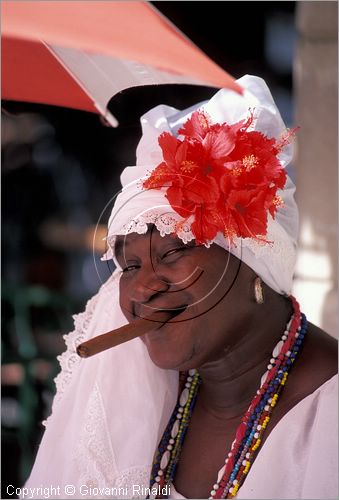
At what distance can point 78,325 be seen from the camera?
2711 millimetres

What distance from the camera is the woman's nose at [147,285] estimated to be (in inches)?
86.1

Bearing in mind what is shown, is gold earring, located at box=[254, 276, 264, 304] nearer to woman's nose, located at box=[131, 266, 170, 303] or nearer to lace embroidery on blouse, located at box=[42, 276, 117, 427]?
woman's nose, located at box=[131, 266, 170, 303]

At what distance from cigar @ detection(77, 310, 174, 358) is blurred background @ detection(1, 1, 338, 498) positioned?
0.42 metres

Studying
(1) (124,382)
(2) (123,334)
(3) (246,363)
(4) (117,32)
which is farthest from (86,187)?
(4) (117,32)

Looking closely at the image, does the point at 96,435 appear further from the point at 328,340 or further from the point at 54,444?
the point at 328,340

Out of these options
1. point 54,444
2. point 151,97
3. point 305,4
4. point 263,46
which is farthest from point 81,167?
point 54,444

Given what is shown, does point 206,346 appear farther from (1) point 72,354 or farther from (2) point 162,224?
(1) point 72,354

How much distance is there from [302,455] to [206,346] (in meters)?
0.40

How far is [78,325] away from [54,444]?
418 millimetres

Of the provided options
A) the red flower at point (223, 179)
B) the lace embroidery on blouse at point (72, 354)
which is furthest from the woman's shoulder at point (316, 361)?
the lace embroidery on blouse at point (72, 354)

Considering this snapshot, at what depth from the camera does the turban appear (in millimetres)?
2229

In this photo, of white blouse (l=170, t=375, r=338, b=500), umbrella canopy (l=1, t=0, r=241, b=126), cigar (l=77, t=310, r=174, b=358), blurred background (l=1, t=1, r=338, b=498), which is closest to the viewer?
umbrella canopy (l=1, t=0, r=241, b=126)

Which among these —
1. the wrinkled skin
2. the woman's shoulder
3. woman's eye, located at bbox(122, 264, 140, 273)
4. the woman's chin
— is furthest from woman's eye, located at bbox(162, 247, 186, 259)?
the woman's shoulder

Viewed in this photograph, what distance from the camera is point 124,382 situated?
101 inches
